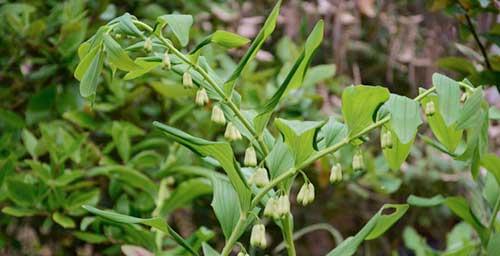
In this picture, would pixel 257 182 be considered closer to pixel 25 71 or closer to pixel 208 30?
pixel 25 71

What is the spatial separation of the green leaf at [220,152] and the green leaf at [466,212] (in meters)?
0.26

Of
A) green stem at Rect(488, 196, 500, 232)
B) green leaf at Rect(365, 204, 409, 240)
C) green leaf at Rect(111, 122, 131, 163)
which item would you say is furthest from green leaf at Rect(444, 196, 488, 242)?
green leaf at Rect(111, 122, 131, 163)

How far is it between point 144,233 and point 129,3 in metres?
0.53

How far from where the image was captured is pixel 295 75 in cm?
60

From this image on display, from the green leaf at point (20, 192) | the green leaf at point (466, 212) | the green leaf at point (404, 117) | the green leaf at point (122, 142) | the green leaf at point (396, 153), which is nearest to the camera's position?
the green leaf at point (404, 117)

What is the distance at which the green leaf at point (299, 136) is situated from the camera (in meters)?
0.55

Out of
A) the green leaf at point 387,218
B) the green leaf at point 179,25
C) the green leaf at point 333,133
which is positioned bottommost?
the green leaf at point 387,218

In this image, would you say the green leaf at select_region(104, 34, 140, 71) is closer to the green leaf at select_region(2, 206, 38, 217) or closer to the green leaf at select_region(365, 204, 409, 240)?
the green leaf at select_region(365, 204, 409, 240)

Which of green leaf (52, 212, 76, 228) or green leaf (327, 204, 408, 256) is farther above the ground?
green leaf (327, 204, 408, 256)

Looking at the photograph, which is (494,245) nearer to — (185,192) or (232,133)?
(232,133)

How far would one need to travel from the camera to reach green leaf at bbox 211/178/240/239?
24.6 inches

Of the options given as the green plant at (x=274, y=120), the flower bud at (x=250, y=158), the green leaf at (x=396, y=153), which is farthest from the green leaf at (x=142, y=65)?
the green leaf at (x=396, y=153)

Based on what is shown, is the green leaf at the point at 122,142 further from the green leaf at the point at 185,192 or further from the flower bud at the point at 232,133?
the flower bud at the point at 232,133

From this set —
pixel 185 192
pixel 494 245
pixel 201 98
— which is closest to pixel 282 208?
pixel 201 98
